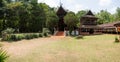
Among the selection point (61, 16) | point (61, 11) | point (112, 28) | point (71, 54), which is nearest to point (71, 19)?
point (61, 16)

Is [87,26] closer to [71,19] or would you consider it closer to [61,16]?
[61,16]

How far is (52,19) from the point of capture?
1722 inches

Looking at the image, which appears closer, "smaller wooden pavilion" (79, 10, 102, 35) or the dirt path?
the dirt path

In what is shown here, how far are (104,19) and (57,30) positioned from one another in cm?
4004

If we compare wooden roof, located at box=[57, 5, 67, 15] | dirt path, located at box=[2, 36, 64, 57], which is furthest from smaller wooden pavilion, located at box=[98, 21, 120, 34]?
dirt path, located at box=[2, 36, 64, 57]

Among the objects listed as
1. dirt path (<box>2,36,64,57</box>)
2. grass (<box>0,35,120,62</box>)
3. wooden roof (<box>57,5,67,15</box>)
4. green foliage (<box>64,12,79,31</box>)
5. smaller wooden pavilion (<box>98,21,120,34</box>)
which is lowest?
grass (<box>0,35,120,62</box>)

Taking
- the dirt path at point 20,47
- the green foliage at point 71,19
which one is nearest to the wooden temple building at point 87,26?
the green foliage at point 71,19

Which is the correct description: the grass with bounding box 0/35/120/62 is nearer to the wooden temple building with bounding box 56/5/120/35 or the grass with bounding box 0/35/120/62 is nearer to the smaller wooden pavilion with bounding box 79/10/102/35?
the wooden temple building with bounding box 56/5/120/35

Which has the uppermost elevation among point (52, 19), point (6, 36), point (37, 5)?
Result: point (37, 5)

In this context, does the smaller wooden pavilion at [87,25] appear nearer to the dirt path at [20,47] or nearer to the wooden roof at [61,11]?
the wooden roof at [61,11]

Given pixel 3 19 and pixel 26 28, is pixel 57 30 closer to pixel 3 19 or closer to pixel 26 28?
pixel 26 28

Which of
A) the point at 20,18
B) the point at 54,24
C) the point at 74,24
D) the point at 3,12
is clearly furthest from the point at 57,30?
the point at 3,12

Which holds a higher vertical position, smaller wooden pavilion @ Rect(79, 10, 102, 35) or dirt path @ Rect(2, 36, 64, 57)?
smaller wooden pavilion @ Rect(79, 10, 102, 35)

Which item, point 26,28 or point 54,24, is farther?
point 26,28
